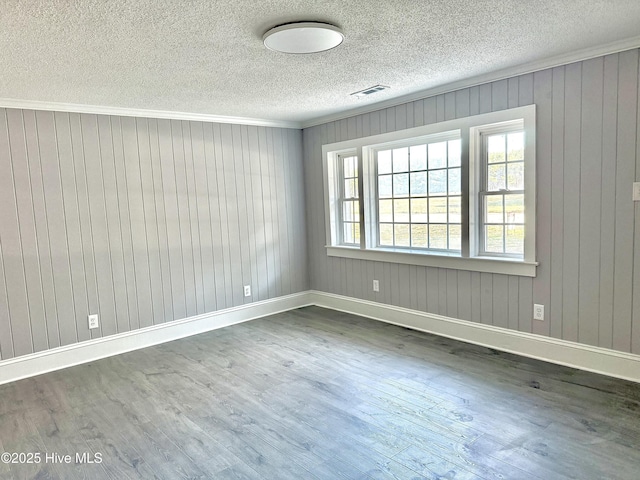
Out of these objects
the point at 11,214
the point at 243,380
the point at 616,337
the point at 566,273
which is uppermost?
the point at 11,214

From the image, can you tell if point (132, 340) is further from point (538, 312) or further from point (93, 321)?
point (538, 312)

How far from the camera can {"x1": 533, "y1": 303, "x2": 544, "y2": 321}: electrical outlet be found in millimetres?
3439

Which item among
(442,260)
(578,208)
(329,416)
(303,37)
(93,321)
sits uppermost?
(303,37)

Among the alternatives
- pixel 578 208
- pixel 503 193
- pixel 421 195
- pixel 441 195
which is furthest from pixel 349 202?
pixel 578 208

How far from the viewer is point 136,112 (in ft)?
13.8

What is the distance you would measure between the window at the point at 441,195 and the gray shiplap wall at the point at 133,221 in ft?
2.67

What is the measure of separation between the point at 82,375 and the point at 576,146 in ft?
14.6

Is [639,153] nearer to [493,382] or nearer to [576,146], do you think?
[576,146]

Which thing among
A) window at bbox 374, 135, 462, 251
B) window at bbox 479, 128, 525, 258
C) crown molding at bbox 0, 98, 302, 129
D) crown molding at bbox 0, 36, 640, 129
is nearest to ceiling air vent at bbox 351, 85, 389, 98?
crown molding at bbox 0, 36, 640, 129

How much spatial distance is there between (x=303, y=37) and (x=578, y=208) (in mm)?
2385

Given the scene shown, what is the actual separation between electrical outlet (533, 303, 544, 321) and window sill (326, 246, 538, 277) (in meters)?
0.26

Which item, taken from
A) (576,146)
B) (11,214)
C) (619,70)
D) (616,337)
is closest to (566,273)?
(616,337)

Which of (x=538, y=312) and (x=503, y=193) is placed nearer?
(x=538, y=312)

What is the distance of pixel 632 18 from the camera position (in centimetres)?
250
